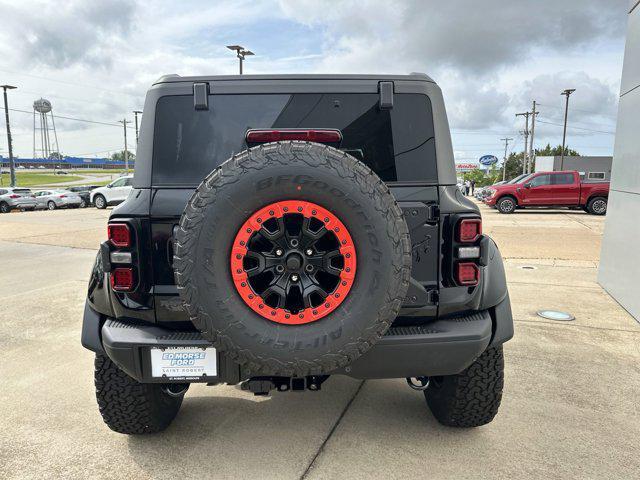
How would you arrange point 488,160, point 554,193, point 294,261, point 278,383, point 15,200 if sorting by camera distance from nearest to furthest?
point 294,261 < point 278,383 < point 554,193 < point 15,200 < point 488,160

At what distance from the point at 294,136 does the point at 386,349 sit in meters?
1.09

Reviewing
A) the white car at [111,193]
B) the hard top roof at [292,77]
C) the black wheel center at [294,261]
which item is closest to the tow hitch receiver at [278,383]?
the black wheel center at [294,261]

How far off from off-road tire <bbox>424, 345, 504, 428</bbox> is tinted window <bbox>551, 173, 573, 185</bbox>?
17.8m

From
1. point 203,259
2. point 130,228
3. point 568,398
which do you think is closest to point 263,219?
point 203,259

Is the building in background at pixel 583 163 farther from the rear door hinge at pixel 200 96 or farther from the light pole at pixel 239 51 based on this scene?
the rear door hinge at pixel 200 96

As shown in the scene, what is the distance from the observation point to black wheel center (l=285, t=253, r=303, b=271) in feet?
6.14

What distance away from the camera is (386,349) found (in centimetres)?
212

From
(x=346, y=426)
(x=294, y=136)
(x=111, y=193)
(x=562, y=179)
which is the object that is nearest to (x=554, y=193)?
(x=562, y=179)

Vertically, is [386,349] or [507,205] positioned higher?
[386,349]

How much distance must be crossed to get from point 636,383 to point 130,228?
3574mm

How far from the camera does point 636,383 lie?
3.37 m

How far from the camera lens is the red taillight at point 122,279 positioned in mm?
2197

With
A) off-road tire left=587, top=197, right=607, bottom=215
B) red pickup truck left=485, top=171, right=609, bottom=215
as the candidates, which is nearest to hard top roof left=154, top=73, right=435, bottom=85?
red pickup truck left=485, top=171, right=609, bottom=215

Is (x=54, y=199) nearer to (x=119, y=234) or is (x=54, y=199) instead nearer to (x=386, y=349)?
(x=119, y=234)
